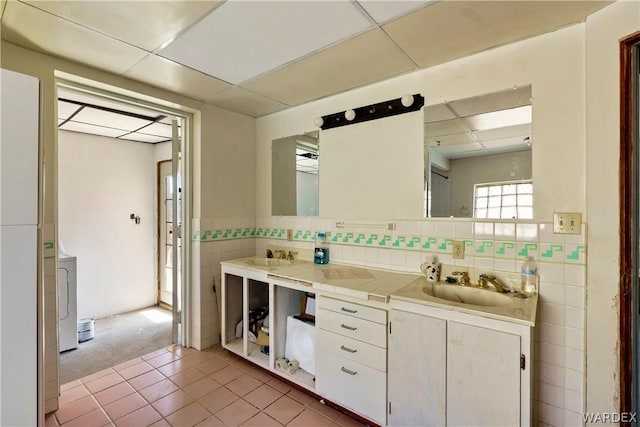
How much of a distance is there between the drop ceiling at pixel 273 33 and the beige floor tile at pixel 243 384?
2319 millimetres

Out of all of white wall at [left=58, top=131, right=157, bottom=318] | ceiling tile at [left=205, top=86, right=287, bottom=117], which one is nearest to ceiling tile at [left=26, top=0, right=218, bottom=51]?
ceiling tile at [left=205, top=86, right=287, bottom=117]

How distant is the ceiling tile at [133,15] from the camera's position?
1.39 meters

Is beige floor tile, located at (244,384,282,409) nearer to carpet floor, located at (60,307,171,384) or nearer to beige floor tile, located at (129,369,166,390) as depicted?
beige floor tile, located at (129,369,166,390)

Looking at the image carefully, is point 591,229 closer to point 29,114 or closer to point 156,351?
point 29,114

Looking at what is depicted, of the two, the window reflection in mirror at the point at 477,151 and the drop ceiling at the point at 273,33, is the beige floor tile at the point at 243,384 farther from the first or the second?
the drop ceiling at the point at 273,33

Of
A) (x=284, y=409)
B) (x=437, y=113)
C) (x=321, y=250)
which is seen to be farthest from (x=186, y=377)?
(x=437, y=113)

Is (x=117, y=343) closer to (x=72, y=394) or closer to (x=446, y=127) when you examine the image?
(x=72, y=394)

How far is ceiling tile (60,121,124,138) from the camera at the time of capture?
3159 millimetres

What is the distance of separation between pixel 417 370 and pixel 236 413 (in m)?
1.21

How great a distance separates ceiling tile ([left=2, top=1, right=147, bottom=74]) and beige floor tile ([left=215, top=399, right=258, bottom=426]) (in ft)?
7.75

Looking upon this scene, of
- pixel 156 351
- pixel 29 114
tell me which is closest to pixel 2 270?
pixel 29 114

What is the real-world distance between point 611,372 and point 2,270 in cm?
258

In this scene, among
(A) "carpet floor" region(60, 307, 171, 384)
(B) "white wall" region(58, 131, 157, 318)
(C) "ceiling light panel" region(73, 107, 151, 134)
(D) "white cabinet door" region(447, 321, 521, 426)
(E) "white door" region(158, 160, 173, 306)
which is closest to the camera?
A: (D) "white cabinet door" region(447, 321, 521, 426)

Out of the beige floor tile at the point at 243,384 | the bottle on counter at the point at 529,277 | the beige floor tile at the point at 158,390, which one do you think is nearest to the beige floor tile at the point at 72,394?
the beige floor tile at the point at 158,390
